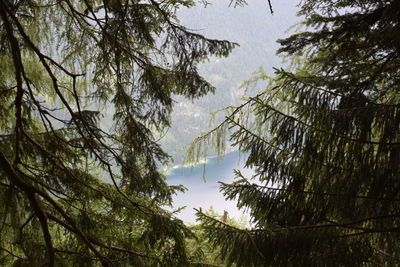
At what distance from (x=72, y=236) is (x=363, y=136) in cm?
154

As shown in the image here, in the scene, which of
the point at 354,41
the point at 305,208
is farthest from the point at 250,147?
the point at 354,41

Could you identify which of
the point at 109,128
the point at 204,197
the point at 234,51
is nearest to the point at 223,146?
the point at 109,128

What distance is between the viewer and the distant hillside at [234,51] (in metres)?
79.9

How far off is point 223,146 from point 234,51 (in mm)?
96876

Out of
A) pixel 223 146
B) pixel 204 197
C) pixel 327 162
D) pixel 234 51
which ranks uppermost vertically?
pixel 234 51

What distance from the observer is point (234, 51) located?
9531cm

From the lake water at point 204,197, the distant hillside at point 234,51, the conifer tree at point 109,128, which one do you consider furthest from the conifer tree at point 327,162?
the distant hillside at point 234,51

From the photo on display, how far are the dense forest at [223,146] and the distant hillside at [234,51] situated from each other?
65.9 m

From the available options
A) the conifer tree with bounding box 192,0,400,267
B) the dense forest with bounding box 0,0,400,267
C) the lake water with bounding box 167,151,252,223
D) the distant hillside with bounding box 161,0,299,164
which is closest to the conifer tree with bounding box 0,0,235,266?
the dense forest with bounding box 0,0,400,267

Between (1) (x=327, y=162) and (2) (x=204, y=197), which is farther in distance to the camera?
(2) (x=204, y=197)

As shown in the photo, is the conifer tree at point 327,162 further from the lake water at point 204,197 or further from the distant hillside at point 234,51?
the distant hillside at point 234,51

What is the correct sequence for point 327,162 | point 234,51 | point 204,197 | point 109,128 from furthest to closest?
point 234,51
point 204,197
point 109,128
point 327,162

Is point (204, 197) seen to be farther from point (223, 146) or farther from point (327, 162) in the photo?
point (327, 162)

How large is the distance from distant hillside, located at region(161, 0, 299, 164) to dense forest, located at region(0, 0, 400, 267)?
65.9 m
